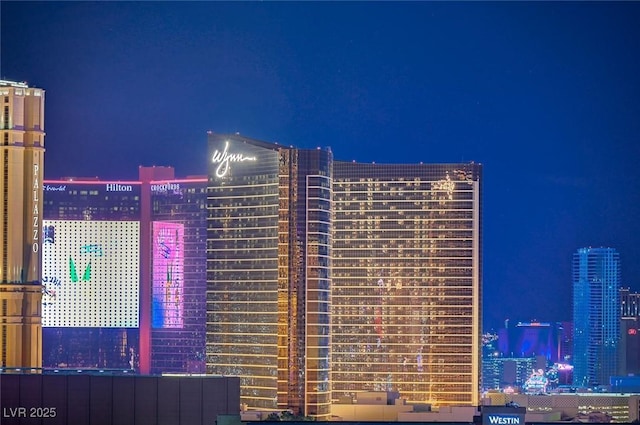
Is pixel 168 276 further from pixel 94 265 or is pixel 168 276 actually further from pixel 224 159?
pixel 224 159

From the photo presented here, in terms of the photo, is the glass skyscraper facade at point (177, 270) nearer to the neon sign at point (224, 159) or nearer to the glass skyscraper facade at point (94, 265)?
the glass skyscraper facade at point (94, 265)

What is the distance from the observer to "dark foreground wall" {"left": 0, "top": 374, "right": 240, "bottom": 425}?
45.6m

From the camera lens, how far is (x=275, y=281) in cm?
12206

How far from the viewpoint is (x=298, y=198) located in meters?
122

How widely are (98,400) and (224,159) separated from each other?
275 ft

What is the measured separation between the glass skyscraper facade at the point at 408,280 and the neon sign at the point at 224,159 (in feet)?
36.7

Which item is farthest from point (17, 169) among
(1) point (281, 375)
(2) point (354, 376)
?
(2) point (354, 376)

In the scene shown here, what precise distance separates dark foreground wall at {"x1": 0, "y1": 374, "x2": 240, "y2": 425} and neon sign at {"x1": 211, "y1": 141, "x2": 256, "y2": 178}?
80980mm

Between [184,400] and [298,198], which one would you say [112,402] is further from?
[298,198]

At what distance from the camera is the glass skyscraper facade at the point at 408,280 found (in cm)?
13550

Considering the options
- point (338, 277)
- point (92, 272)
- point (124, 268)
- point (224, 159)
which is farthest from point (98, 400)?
point (124, 268)

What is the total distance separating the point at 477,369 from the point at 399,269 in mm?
10638

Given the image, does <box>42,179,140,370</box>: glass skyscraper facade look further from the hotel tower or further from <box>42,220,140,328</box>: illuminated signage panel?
the hotel tower

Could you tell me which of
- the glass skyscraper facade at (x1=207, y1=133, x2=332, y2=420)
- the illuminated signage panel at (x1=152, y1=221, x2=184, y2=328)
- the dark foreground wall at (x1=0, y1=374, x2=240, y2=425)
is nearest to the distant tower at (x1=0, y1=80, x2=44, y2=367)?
the dark foreground wall at (x1=0, y1=374, x2=240, y2=425)
